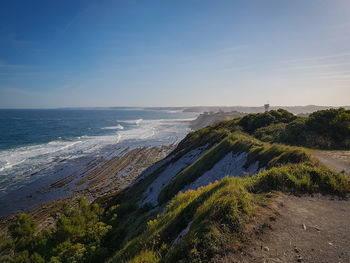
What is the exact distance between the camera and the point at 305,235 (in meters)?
3.93

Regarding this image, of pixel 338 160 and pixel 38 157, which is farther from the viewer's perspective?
pixel 38 157

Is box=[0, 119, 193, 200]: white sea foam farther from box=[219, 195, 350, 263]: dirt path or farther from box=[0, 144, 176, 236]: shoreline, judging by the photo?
box=[219, 195, 350, 263]: dirt path

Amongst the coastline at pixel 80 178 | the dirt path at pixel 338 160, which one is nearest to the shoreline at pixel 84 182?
the coastline at pixel 80 178

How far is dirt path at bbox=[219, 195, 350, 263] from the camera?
11.1 ft

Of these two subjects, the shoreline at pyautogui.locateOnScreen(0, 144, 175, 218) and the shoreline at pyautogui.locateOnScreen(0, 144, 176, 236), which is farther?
the shoreline at pyautogui.locateOnScreen(0, 144, 175, 218)

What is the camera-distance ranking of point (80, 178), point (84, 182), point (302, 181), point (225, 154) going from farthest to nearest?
point (80, 178) < point (84, 182) < point (225, 154) < point (302, 181)

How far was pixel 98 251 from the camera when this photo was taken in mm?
8383

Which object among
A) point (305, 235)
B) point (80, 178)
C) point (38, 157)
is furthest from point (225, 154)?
point (38, 157)

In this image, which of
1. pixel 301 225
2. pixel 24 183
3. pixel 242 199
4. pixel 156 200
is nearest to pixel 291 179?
pixel 301 225

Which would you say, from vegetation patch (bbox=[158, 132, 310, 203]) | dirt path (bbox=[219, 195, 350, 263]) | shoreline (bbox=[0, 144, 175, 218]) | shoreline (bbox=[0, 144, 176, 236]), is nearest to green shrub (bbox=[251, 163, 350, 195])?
dirt path (bbox=[219, 195, 350, 263])

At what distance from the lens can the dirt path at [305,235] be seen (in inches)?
133

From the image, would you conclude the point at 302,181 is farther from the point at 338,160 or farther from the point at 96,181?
the point at 96,181

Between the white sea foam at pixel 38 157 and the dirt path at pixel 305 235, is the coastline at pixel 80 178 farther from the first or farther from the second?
the dirt path at pixel 305 235

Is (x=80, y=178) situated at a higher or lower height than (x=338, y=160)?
lower
